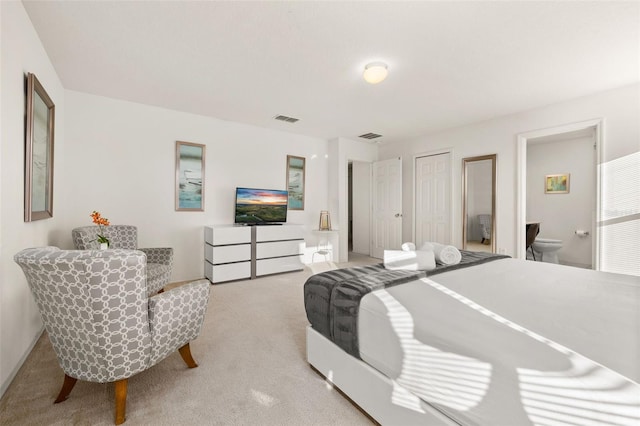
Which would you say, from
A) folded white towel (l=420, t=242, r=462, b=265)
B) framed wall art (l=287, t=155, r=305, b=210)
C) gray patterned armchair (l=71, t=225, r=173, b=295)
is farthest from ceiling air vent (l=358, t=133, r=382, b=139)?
gray patterned armchair (l=71, t=225, r=173, b=295)

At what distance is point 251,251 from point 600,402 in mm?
4044

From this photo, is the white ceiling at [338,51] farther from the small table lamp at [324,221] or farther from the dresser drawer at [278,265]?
the dresser drawer at [278,265]

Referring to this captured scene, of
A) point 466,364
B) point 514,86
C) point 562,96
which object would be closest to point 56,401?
point 466,364

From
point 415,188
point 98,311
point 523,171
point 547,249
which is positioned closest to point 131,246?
point 98,311

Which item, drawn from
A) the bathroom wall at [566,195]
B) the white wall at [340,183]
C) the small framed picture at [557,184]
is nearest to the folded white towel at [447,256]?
the white wall at [340,183]

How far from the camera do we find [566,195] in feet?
17.3

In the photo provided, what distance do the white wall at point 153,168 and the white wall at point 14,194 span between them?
1.30m

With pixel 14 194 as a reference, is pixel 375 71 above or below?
above

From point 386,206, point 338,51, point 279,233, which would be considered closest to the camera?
point 338,51

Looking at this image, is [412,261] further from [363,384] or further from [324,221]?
[324,221]

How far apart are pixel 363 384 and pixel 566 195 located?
20.0ft

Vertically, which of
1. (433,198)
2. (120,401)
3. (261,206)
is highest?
(433,198)

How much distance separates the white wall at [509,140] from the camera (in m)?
3.29

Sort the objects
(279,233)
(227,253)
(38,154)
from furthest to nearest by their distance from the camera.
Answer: (279,233)
(227,253)
(38,154)
